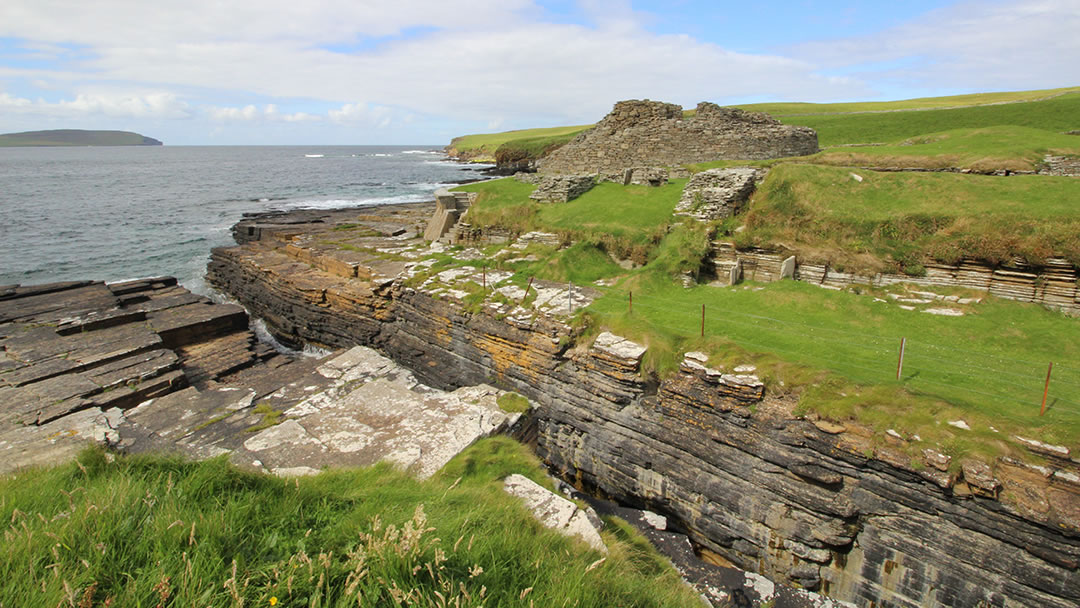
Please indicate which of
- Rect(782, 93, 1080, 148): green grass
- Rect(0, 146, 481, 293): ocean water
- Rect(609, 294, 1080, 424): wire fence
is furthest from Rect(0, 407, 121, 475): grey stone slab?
Rect(782, 93, 1080, 148): green grass

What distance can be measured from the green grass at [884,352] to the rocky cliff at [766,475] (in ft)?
1.28

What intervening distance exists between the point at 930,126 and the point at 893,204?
29055mm

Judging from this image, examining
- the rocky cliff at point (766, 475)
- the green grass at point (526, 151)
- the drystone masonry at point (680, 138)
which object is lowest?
the rocky cliff at point (766, 475)

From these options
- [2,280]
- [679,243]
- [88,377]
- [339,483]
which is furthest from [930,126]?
[2,280]

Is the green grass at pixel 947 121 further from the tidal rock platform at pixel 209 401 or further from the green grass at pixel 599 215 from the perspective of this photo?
the tidal rock platform at pixel 209 401

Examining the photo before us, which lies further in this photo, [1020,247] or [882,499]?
[1020,247]

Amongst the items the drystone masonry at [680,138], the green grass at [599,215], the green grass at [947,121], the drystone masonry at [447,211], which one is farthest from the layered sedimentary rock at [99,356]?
the green grass at [947,121]

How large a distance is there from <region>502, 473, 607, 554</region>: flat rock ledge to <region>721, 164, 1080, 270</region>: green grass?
8.47 metres

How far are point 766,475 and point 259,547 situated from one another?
714 cm

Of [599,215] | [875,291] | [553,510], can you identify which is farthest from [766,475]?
[599,215]

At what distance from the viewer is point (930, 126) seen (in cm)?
3253

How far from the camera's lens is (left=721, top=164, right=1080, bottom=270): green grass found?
958 centimetres

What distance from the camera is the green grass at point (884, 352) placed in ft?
21.9

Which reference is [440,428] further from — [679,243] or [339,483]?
[679,243]
